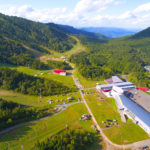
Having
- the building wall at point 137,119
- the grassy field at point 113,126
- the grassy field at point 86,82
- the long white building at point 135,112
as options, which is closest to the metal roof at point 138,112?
the long white building at point 135,112

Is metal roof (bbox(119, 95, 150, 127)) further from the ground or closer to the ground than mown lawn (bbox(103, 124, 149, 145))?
further from the ground

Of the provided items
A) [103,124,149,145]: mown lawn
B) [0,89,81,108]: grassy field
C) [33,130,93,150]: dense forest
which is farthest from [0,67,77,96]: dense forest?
[103,124,149,145]: mown lawn

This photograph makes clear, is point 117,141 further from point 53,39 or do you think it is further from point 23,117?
point 53,39

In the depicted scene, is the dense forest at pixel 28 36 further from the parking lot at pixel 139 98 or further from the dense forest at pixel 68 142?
the dense forest at pixel 68 142

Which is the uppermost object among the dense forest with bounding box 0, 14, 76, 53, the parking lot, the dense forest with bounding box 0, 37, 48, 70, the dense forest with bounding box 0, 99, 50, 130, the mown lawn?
the dense forest with bounding box 0, 14, 76, 53

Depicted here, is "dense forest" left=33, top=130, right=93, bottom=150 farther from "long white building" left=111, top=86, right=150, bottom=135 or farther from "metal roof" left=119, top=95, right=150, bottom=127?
"metal roof" left=119, top=95, right=150, bottom=127

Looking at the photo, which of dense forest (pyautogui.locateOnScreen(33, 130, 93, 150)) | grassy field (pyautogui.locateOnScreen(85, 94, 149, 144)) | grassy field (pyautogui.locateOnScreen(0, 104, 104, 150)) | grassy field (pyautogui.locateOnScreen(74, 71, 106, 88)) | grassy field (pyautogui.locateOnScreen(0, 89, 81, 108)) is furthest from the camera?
grassy field (pyautogui.locateOnScreen(74, 71, 106, 88))

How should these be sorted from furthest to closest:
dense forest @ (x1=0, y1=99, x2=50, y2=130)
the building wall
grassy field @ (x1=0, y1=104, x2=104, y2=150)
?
the building wall < dense forest @ (x1=0, y1=99, x2=50, y2=130) < grassy field @ (x1=0, y1=104, x2=104, y2=150)
